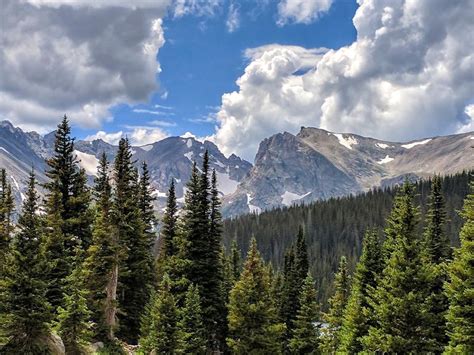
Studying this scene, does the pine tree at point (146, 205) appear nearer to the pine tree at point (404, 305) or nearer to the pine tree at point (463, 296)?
the pine tree at point (404, 305)

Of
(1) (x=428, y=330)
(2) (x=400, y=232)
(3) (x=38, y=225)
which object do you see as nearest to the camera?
(3) (x=38, y=225)

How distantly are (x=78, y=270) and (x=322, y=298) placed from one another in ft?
380

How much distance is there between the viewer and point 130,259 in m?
40.7

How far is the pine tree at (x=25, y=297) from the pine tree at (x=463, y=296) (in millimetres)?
20211

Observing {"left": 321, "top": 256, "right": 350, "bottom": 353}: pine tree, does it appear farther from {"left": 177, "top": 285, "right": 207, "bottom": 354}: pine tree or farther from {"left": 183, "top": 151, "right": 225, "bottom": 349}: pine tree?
{"left": 177, "top": 285, "right": 207, "bottom": 354}: pine tree

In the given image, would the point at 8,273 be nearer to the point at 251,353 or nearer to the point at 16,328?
the point at 16,328

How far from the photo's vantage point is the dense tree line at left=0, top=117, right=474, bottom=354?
2202 cm

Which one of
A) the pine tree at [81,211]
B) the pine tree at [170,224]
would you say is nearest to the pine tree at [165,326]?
the pine tree at [81,211]

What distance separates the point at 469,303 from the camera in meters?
25.8

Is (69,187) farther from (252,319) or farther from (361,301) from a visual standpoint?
(361,301)

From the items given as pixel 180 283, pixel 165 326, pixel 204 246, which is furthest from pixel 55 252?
pixel 204 246

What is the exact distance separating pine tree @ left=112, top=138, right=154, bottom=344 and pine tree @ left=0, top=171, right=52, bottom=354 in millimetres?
13727

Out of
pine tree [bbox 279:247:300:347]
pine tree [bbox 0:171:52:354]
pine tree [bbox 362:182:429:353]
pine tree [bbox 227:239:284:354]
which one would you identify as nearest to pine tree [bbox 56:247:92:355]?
pine tree [bbox 0:171:52:354]

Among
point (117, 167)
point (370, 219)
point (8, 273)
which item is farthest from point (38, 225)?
point (370, 219)
